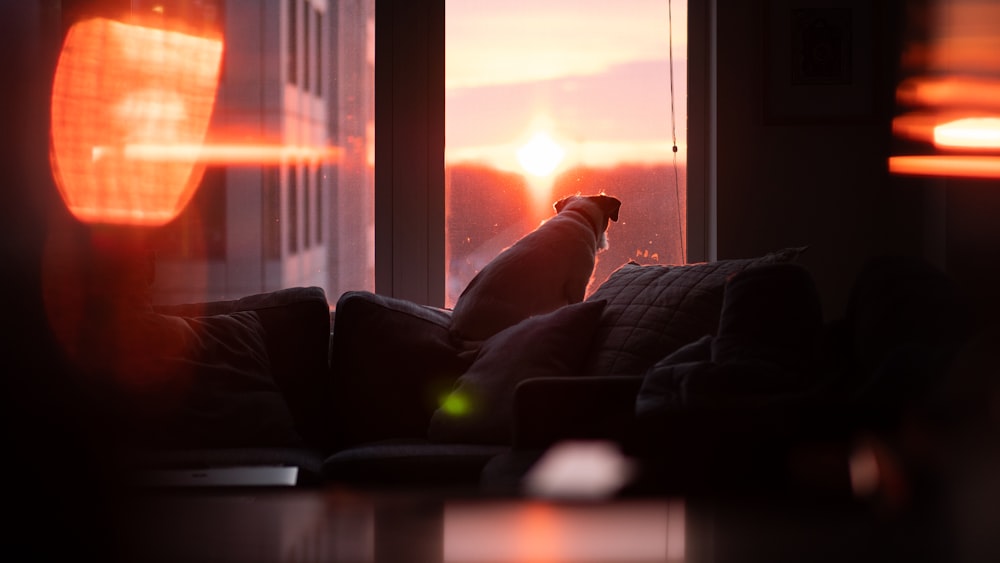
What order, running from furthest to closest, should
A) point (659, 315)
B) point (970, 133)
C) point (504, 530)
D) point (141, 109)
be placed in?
point (141, 109) → point (970, 133) → point (659, 315) → point (504, 530)

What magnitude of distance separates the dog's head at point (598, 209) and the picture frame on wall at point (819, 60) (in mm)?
750

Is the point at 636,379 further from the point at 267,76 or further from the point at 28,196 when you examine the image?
the point at 267,76

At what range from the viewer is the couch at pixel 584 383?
1128 millimetres

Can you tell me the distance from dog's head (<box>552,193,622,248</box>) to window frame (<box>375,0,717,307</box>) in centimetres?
60

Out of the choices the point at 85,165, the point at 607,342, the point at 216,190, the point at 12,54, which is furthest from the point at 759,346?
the point at 85,165

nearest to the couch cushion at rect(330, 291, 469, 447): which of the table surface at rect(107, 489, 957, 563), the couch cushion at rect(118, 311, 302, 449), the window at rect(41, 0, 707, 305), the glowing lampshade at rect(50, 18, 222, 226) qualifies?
the couch cushion at rect(118, 311, 302, 449)

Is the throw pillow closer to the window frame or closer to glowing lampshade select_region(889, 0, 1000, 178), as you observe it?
the window frame

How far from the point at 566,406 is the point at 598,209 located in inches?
42.3

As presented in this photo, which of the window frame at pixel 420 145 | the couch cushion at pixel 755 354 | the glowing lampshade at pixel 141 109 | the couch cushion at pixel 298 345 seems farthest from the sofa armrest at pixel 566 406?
the glowing lampshade at pixel 141 109

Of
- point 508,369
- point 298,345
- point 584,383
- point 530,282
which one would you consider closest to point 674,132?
point 530,282

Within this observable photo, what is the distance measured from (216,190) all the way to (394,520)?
280 cm

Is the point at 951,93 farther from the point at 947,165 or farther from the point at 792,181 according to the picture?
the point at 792,181

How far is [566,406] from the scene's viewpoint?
177 cm

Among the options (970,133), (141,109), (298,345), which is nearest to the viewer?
(970,133)
